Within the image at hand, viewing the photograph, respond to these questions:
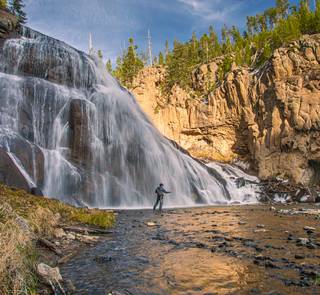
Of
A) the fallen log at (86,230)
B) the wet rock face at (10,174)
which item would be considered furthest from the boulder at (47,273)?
the wet rock face at (10,174)

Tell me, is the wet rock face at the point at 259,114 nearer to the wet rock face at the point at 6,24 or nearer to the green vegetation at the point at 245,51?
the green vegetation at the point at 245,51

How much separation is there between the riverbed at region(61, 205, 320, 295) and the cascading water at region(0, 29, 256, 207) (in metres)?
12.5

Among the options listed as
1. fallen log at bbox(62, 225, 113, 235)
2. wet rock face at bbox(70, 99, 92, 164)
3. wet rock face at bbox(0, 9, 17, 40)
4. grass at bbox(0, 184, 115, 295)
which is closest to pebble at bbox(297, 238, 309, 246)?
fallen log at bbox(62, 225, 113, 235)

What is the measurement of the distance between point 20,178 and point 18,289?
54.3 feet

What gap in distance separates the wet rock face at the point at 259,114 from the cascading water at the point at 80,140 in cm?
1309

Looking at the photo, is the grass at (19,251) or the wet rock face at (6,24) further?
the wet rock face at (6,24)

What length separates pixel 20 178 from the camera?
66.4 feet

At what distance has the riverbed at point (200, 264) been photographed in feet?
22.3

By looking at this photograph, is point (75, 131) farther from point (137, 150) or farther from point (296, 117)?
point (296, 117)

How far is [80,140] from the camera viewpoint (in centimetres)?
2825

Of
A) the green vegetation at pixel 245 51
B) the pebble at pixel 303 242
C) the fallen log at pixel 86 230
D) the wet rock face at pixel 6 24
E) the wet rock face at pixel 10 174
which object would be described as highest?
the green vegetation at pixel 245 51

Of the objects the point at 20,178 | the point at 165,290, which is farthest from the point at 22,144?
the point at 165,290

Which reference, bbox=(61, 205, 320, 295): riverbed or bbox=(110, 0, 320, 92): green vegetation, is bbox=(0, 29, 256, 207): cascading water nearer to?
bbox=(61, 205, 320, 295): riverbed

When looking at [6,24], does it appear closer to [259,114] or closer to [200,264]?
[200,264]
